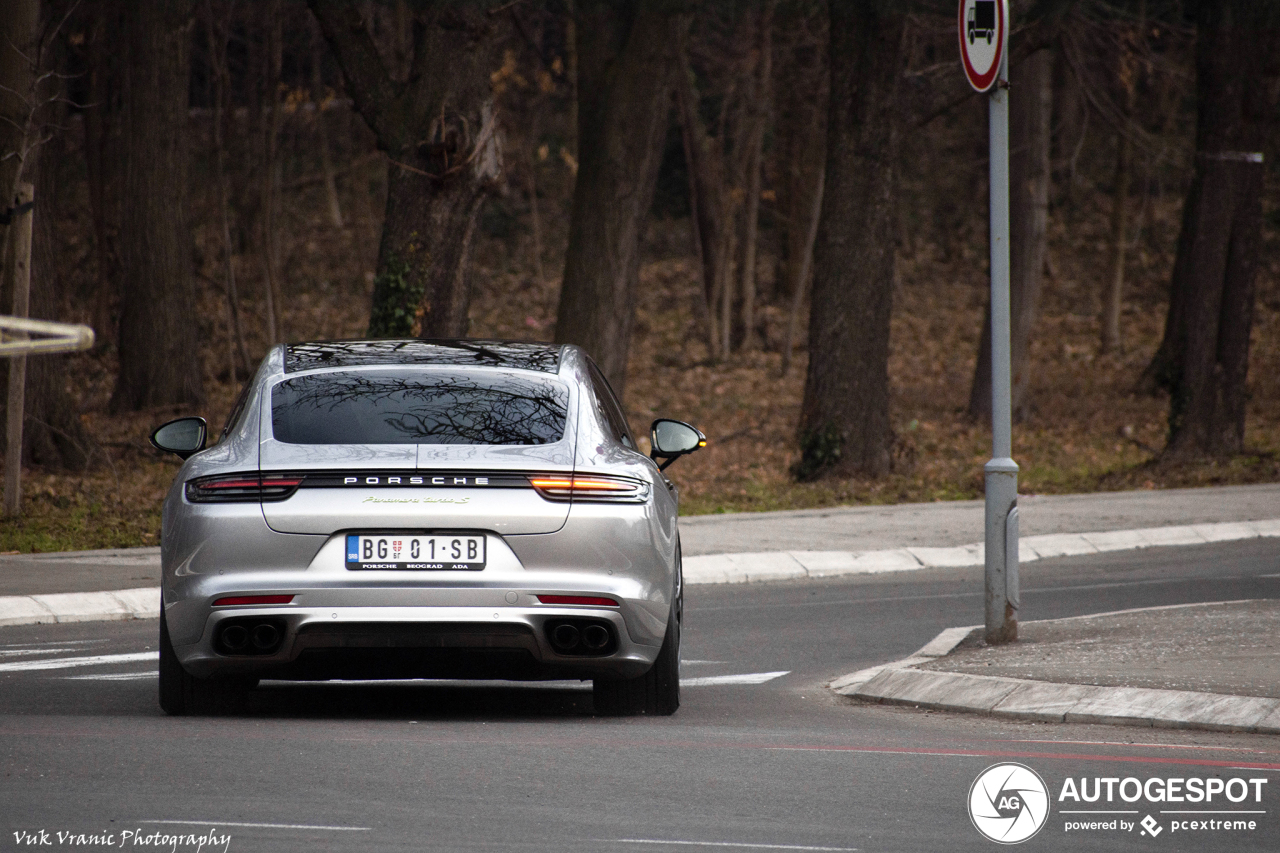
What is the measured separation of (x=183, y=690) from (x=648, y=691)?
1997mm

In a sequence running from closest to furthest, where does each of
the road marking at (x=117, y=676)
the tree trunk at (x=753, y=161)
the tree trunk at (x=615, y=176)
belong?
the road marking at (x=117, y=676)
the tree trunk at (x=615, y=176)
the tree trunk at (x=753, y=161)

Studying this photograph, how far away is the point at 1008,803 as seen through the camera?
5.85 meters

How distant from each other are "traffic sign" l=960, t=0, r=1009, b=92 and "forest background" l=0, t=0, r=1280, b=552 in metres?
9.15

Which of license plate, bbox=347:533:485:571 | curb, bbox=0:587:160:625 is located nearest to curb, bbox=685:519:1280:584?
curb, bbox=0:587:160:625

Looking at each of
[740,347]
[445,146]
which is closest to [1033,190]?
[740,347]

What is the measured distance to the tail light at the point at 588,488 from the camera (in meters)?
7.20

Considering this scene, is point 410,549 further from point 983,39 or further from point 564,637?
point 983,39

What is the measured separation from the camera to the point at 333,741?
684 centimetres

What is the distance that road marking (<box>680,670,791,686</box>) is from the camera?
30.7 ft

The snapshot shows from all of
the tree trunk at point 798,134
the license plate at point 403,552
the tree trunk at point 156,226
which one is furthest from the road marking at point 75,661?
the tree trunk at point 798,134

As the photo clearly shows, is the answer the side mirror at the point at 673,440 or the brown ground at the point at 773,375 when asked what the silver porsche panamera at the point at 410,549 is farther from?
the brown ground at the point at 773,375

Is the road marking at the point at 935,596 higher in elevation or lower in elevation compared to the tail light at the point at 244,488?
lower

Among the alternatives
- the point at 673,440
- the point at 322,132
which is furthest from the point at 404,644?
the point at 322,132

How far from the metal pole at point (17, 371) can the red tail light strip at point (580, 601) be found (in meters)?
9.11
